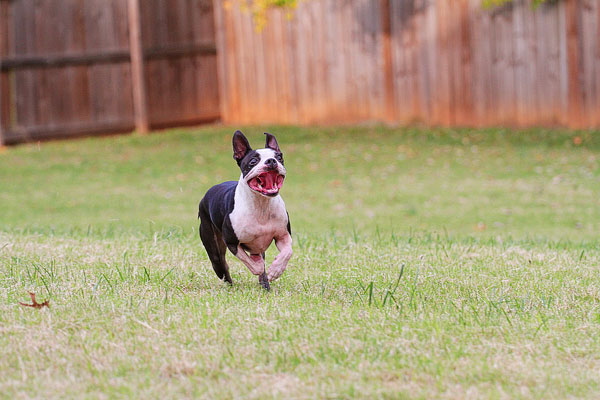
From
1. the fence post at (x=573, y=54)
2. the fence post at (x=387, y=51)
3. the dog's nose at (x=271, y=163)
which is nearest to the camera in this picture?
the dog's nose at (x=271, y=163)

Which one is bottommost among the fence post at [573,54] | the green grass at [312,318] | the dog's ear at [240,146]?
the green grass at [312,318]

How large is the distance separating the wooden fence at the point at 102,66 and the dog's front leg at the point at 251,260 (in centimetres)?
1316

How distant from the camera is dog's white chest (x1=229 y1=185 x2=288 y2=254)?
467 cm

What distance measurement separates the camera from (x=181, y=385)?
3449 mm

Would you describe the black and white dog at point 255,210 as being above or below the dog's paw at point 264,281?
above

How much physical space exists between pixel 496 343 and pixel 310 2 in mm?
15298

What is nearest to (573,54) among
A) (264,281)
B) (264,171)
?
(264,281)

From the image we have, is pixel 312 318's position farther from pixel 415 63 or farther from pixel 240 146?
pixel 415 63

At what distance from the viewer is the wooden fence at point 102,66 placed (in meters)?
17.2

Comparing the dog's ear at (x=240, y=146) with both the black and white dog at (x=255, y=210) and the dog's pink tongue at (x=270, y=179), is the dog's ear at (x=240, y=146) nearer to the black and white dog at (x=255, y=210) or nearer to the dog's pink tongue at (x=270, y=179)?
the black and white dog at (x=255, y=210)

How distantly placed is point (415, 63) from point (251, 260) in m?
13.1

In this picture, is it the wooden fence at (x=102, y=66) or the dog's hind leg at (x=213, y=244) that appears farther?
the wooden fence at (x=102, y=66)

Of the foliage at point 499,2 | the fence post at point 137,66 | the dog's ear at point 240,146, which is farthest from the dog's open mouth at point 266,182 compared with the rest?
the fence post at point 137,66

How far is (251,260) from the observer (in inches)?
190
